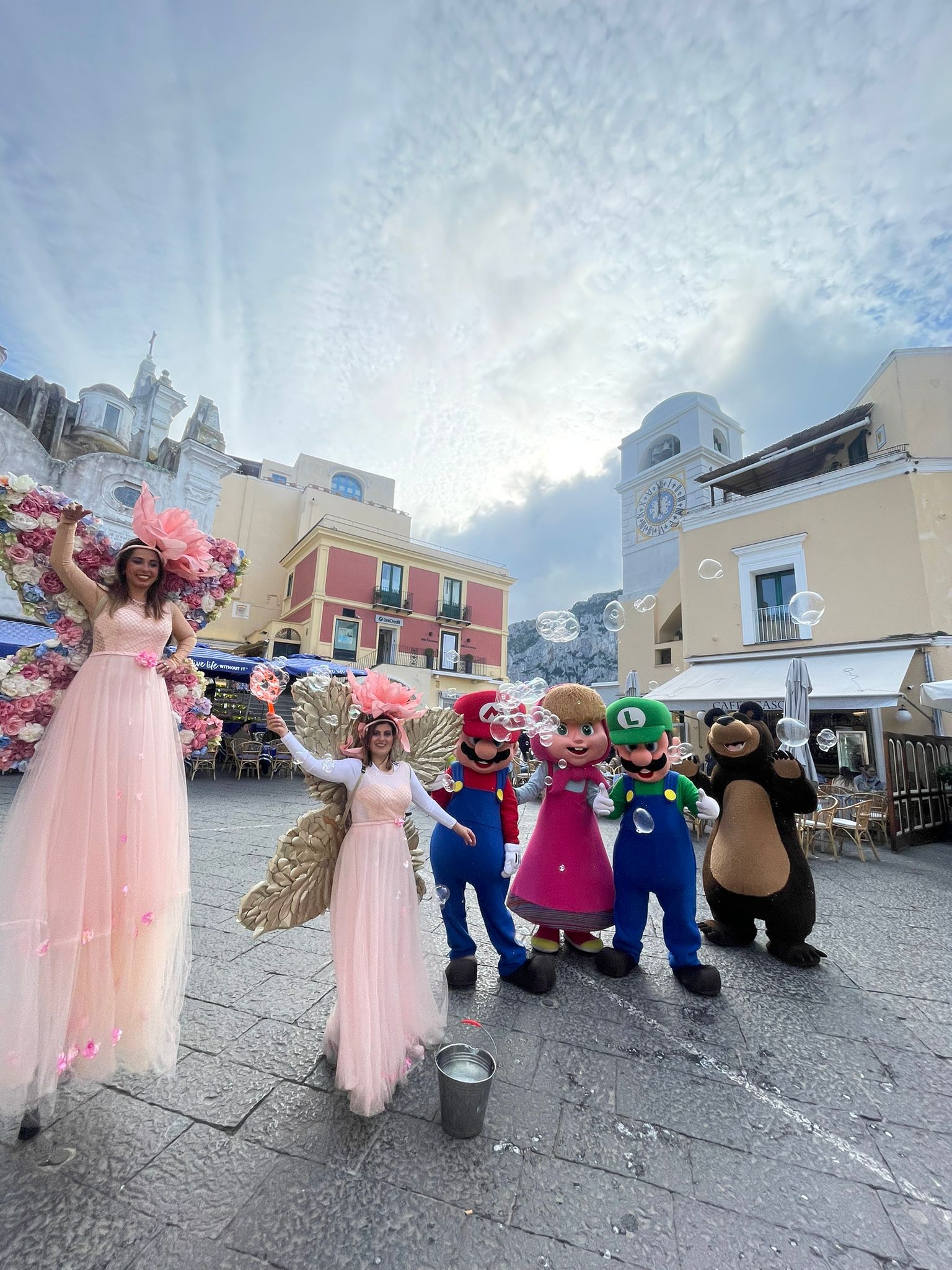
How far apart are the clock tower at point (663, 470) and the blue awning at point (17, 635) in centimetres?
2166

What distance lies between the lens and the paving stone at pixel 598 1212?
4.63 feet

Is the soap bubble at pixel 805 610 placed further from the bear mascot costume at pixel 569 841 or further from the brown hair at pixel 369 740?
the brown hair at pixel 369 740

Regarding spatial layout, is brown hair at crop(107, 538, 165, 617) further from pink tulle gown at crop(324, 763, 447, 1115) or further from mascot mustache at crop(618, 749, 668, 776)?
mascot mustache at crop(618, 749, 668, 776)

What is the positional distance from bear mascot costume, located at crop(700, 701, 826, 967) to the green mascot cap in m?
0.75

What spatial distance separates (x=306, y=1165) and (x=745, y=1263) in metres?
1.25

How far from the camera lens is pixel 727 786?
3.52 meters

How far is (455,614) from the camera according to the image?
936 inches

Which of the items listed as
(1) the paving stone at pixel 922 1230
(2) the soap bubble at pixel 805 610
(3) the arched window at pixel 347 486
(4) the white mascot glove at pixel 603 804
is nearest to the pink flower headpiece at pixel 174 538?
(4) the white mascot glove at pixel 603 804

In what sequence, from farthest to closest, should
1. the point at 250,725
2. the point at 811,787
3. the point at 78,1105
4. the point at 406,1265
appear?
the point at 250,725
the point at 811,787
the point at 78,1105
the point at 406,1265

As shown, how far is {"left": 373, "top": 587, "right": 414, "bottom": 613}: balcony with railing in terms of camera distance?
849 inches

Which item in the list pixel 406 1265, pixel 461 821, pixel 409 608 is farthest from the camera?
pixel 409 608

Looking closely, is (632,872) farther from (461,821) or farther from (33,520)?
(33,520)

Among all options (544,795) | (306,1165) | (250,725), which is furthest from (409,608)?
(306,1165)

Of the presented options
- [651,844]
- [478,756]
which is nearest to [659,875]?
[651,844]
